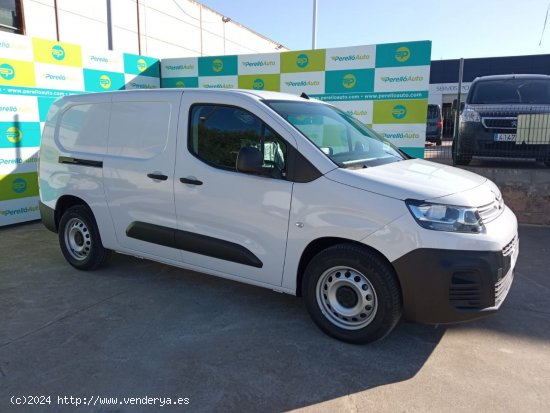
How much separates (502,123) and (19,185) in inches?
310

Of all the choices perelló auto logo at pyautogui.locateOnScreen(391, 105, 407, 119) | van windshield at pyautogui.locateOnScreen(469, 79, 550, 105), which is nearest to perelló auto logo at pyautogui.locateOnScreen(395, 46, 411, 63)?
perelló auto logo at pyautogui.locateOnScreen(391, 105, 407, 119)

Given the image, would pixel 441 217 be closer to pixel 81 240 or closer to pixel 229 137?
pixel 229 137

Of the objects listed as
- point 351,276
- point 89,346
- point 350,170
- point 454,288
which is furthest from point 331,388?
point 89,346

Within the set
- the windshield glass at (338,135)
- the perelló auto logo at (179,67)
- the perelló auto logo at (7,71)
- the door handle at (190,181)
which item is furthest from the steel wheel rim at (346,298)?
the perelló auto logo at (179,67)

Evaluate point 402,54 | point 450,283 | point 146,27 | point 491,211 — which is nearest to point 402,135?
point 402,54

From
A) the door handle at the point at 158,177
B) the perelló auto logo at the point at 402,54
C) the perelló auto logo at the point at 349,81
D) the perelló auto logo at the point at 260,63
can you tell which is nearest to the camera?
the door handle at the point at 158,177

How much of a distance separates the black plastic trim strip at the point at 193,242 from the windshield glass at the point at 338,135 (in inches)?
42.1

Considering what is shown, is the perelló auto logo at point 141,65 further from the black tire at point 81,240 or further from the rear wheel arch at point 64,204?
the black tire at point 81,240

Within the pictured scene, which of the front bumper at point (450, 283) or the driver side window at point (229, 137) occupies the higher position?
the driver side window at point (229, 137)

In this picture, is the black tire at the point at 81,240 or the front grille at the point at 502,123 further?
the front grille at the point at 502,123

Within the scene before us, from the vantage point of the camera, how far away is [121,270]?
4.98m

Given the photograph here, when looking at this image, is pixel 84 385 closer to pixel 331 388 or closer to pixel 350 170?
pixel 331 388

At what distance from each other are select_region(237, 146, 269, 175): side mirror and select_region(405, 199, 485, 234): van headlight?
112 centimetres

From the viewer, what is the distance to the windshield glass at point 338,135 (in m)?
3.52
